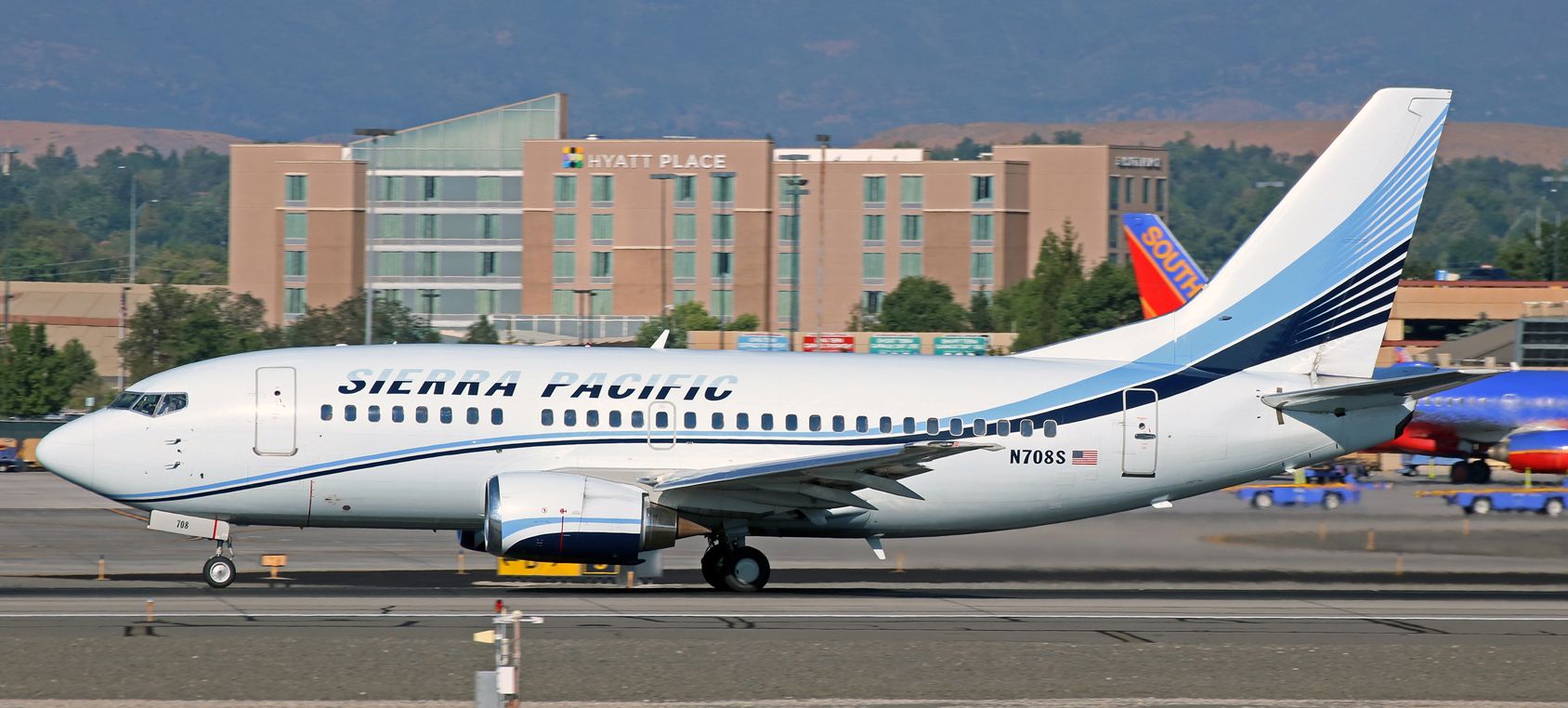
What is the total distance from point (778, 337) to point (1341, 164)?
58893 millimetres

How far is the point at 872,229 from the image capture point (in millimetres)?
141250

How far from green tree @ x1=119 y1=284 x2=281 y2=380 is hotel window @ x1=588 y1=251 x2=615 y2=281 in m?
30.6

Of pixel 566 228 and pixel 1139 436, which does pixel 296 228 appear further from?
pixel 1139 436

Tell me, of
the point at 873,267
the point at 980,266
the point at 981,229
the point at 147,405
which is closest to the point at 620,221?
the point at 873,267

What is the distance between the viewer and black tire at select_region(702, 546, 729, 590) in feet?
95.3

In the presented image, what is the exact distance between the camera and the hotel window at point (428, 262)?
476ft

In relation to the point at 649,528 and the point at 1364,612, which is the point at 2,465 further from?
the point at 1364,612

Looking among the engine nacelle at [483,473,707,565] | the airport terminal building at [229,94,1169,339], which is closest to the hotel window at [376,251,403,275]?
the airport terminal building at [229,94,1169,339]

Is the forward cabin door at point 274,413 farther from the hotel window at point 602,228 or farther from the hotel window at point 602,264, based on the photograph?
the hotel window at point 602,264

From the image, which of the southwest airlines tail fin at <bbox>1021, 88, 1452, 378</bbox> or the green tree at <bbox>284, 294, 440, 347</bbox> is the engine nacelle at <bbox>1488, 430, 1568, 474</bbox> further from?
the green tree at <bbox>284, 294, 440, 347</bbox>

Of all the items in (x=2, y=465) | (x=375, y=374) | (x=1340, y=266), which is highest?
(x=1340, y=266)

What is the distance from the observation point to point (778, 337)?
8869 cm

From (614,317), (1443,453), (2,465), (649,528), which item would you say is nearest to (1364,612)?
(649,528)

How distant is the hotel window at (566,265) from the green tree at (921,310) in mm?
23046
